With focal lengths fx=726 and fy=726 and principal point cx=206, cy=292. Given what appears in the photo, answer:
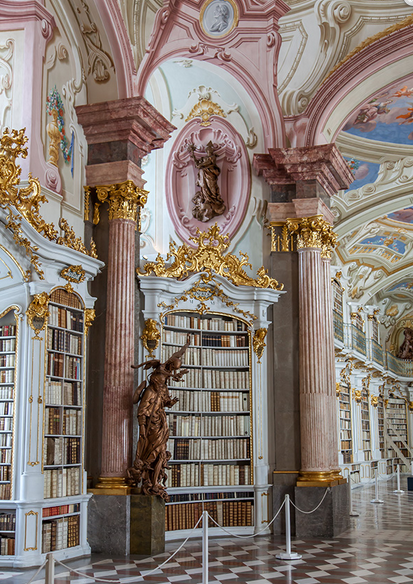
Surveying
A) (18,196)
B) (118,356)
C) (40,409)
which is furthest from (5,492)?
(18,196)

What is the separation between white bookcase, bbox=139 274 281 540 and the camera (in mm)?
11406

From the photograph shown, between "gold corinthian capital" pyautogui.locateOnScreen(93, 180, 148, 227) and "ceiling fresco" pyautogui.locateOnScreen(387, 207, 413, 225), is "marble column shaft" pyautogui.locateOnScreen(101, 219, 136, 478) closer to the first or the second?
"gold corinthian capital" pyautogui.locateOnScreen(93, 180, 148, 227)

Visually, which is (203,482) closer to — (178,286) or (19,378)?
(178,286)

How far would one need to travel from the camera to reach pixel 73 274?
32.8 feet

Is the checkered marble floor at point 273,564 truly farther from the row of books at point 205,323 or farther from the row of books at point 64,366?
the row of books at point 205,323

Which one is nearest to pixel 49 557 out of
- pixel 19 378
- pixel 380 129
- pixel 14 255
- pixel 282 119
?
pixel 19 378

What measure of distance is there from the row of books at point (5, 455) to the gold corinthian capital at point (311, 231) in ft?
20.1

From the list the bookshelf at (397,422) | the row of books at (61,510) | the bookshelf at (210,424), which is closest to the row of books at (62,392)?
the row of books at (61,510)

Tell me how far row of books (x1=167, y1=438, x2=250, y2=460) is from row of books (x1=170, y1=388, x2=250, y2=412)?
0.49 meters

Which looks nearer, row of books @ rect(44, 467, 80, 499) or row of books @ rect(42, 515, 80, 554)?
row of books @ rect(42, 515, 80, 554)

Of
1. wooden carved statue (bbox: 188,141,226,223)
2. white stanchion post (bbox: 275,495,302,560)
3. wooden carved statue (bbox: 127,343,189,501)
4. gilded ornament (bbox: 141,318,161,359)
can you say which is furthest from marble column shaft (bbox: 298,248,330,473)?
wooden carved statue (bbox: 127,343,189,501)

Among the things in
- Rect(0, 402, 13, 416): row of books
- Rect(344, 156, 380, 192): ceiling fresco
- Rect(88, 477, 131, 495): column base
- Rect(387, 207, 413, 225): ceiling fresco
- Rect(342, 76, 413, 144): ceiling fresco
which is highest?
Rect(342, 76, 413, 144): ceiling fresco

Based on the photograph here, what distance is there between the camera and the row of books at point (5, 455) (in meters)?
8.81

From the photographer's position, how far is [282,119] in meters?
13.0
